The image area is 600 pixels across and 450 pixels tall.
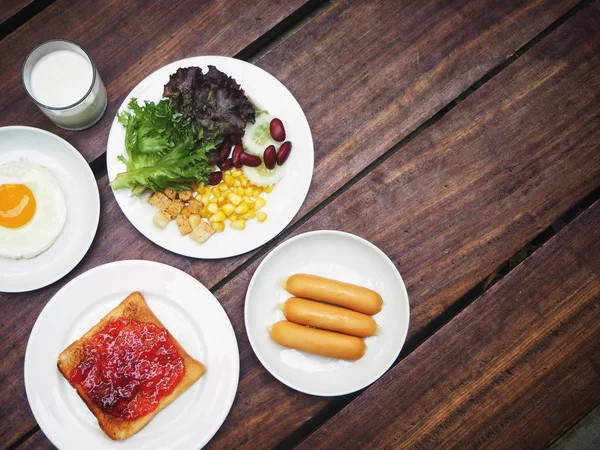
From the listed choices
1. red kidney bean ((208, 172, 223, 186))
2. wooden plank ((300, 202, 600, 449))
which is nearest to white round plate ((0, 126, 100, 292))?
red kidney bean ((208, 172, 223, 186))

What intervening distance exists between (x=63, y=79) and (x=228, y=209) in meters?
1.04

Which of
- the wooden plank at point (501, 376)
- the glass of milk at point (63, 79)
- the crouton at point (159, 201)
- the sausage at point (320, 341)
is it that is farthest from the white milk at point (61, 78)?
the wooden plank at point (501, 376)

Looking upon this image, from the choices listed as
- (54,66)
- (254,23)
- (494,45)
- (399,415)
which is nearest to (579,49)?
(494,45)

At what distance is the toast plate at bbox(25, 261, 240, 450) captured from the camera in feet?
8.12

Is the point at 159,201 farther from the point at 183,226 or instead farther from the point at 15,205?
the point at 15,205

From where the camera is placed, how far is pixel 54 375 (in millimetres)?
2500

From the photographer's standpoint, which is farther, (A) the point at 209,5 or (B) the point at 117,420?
(A) the point at 209,5

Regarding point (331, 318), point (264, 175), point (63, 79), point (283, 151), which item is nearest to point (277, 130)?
point (283, 151)

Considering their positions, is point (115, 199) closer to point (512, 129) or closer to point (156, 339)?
point (156, 339)

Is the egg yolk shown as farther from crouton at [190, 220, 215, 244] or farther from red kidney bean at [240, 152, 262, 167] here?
red kidney bean at [240, 152, 262, 167]

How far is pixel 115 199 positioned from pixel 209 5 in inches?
45.7

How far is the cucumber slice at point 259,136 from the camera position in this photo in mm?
2627

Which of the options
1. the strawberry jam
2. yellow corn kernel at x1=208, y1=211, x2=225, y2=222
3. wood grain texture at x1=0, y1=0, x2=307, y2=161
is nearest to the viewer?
the strawberry jam

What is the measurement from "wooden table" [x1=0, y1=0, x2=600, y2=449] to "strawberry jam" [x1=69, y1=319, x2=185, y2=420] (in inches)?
14.0
